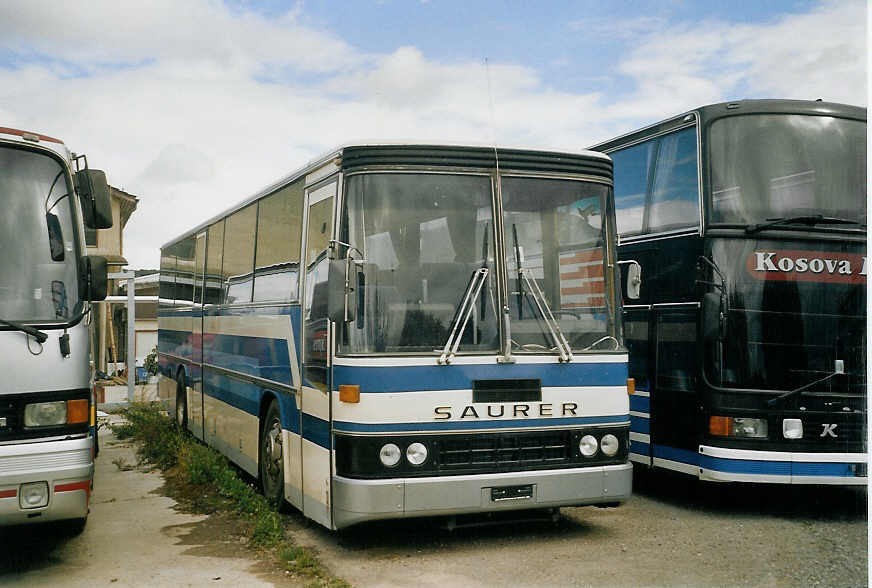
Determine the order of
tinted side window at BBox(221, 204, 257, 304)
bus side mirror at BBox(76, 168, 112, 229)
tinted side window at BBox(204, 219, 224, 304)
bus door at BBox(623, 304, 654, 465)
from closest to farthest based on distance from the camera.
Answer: bus side mirror at BBox(76, 168, 112, 229)
bus door at BBox(623, 304, 654, 465)
tinted side window at BBox(221, 204, 257, 304)
tinted side window at BBox(204, 219, 224, 304)

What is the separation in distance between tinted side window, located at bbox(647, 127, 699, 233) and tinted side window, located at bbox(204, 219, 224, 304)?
5174mm

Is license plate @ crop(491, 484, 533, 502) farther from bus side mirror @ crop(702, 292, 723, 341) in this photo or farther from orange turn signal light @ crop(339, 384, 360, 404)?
bus side mirror @ crop(702, 292, 723, 341)

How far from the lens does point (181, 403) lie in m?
14.2

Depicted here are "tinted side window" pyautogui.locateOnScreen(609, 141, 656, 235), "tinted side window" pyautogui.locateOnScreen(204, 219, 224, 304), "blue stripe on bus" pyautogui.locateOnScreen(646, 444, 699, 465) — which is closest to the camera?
"blue stripe on bus" pyautogui.locateOnScreen(646, 444, 699, 465)

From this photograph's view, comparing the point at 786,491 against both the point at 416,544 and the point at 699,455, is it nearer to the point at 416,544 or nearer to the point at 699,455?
the point at 699,455

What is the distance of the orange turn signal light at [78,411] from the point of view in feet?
20.8

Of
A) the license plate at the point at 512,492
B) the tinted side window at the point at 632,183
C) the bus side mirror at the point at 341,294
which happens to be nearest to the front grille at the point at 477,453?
the license plate at the point at 512,492

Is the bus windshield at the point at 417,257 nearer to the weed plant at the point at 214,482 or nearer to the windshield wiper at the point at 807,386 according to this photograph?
the weed plant at the point at 214,482

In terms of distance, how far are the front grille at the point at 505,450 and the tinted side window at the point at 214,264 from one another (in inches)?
202

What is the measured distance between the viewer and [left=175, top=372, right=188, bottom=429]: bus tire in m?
13.9

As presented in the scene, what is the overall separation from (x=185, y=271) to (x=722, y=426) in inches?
340

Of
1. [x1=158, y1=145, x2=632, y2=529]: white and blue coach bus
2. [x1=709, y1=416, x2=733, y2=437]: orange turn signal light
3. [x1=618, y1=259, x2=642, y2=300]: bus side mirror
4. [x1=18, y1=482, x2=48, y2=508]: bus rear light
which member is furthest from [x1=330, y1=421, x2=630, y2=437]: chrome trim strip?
[x1=18, y1=482, x2=48, y2=508]: bus rear light

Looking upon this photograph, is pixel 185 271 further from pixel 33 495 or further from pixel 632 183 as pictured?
pixel 33 495

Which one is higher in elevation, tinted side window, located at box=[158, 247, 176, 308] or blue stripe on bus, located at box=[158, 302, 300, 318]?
tinted side window, located at box=[158, 247, 176, 308]
